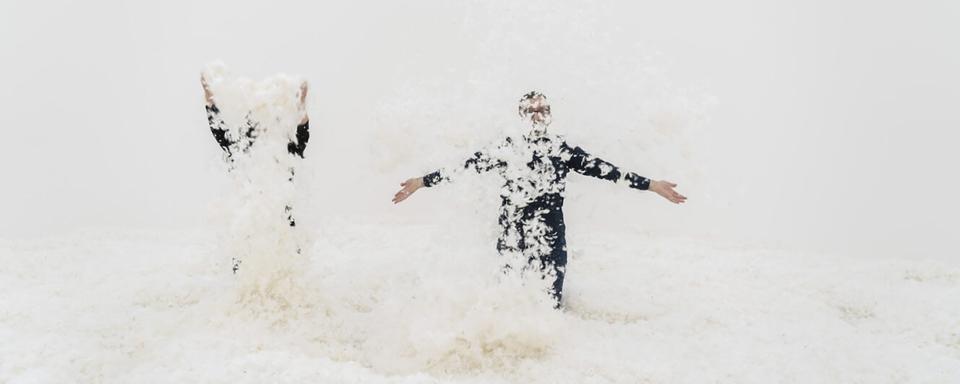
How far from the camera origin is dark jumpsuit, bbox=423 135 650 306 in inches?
155

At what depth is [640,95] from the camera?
4.43 metres

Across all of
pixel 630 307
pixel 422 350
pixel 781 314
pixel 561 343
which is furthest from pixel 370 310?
pixel 781 314

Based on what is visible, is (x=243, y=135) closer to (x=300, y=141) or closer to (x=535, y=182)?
(x=300, y=141)

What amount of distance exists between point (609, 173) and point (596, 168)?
3.2 inches

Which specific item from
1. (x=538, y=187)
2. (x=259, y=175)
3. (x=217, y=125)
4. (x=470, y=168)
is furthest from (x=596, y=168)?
(x=217, y=125)

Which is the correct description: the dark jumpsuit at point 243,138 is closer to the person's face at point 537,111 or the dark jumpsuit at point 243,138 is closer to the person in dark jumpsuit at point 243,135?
the person in dark jumpsuit at point 243,135

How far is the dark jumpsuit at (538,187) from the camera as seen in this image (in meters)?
3.93

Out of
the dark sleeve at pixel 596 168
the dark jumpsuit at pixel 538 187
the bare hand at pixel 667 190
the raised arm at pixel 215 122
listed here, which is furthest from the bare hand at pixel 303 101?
the bare hand at pixel 667 190

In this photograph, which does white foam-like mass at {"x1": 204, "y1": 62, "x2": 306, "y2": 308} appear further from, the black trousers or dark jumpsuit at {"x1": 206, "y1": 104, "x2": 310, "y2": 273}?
the black trousers

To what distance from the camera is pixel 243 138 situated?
12.5ft

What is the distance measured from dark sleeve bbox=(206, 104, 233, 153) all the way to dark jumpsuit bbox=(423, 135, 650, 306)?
116cm

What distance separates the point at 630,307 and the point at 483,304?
128 cm

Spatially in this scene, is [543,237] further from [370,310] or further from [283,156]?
[283,156]

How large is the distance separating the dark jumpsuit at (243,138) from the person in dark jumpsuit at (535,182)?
2.07 feet
